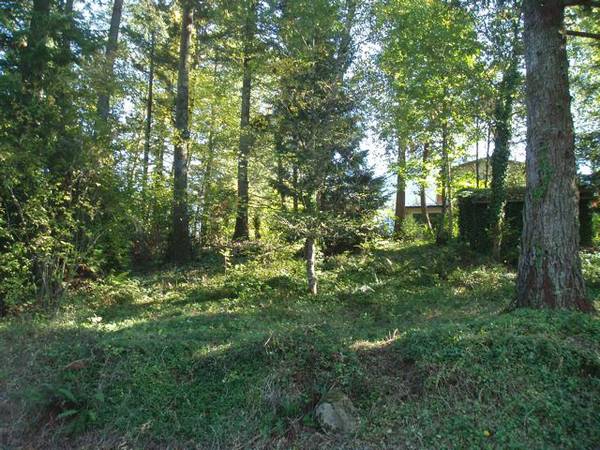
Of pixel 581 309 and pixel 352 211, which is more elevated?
pixel 352 211

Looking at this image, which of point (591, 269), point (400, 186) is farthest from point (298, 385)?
point (400, 186)

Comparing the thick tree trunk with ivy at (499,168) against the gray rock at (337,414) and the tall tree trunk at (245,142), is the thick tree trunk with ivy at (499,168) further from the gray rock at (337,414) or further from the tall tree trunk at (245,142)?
the gray rock at (337,414)

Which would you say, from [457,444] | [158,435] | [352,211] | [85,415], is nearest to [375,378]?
[457,444]

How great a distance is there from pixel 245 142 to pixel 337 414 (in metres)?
8.21

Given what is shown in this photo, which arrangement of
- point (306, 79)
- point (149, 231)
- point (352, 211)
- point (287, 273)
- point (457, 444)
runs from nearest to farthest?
1. point (457, 444)
2. point (306, 79)
3. point (352, 211)
4. point (287, 273)
5. point (149, 231)

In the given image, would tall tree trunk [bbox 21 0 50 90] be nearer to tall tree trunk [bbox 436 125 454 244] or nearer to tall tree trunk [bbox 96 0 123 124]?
tall tree trunk [bbox 96 0 123 124]

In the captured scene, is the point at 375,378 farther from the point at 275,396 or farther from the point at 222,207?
the point at 222,207

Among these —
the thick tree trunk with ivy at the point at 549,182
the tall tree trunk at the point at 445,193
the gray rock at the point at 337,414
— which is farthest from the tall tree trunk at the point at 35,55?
the tall tree trunk at the point at 445,193

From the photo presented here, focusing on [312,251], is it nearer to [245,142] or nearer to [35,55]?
[245,142]

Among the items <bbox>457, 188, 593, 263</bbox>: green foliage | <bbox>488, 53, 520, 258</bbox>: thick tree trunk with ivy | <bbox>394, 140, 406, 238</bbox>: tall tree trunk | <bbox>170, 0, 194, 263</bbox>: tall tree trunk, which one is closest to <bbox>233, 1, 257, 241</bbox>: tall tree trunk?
<bbox>170, 0, 194, 263</bbox>: tall tree trunk

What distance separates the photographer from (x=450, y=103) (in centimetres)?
1125

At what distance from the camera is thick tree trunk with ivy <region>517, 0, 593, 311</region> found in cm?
569

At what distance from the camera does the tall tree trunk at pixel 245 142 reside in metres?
10.8

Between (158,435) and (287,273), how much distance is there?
20.8 feet
